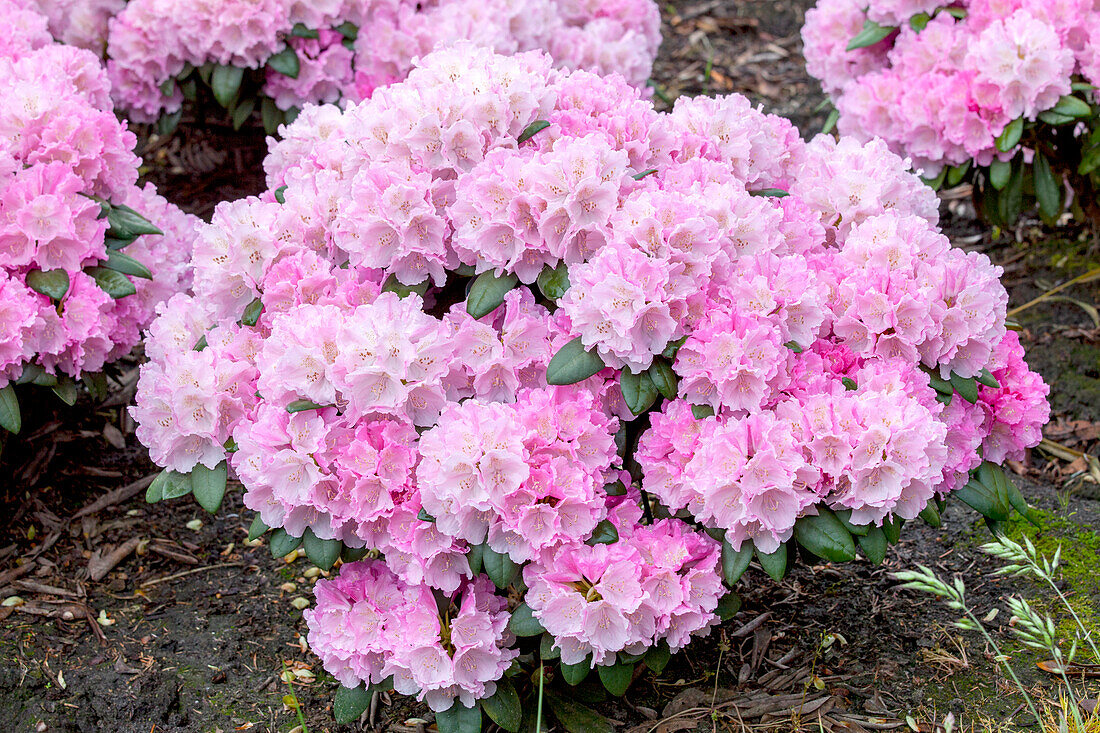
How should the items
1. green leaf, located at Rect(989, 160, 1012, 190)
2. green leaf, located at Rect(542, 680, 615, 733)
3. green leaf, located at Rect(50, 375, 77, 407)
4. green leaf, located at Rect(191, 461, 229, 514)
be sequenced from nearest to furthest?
green leaf, located at Rect(191, 461, 229, 514), green leaf, located at Rect(542, 680, 615, 733), green leaf, located at Rect(50, 375, 77, 407), green leaf, located at Rect(989, 160, 1012, 190)

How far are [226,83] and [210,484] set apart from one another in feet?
6.44

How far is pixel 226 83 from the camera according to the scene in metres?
3.69

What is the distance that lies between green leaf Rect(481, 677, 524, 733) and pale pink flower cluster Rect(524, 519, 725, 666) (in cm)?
21

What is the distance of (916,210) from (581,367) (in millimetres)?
958

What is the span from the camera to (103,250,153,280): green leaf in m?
2.76

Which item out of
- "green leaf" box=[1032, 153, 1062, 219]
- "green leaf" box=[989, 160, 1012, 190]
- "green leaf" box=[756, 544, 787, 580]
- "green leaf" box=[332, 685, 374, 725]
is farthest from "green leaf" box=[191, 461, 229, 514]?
"green leaf" box=[1032, 153, 1062, 219]

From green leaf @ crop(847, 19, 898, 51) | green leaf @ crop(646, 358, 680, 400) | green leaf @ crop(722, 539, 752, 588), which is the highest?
green leaf @ crop(847, 19, 898, 51)

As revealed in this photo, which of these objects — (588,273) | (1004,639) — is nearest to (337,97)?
(588,273)

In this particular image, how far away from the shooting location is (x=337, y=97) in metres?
3.85

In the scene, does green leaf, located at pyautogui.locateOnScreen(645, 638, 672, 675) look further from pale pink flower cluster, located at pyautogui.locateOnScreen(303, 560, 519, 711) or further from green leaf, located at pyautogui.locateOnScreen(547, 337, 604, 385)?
green leaf, located at pyautogui.locateOnScreen(547, 337, 604, 385)

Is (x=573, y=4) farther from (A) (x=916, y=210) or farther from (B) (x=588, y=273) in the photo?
(B) (x=588, y=273)

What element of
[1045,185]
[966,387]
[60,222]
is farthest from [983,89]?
[60,222]

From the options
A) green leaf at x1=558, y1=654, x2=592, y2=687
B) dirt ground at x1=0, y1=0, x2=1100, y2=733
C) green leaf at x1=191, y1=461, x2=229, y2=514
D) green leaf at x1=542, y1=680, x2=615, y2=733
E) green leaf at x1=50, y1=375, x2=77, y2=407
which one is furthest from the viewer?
green leaf at x1=50, y1=375, x2=77, y2=407

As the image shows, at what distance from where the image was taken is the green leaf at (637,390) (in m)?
1.95
